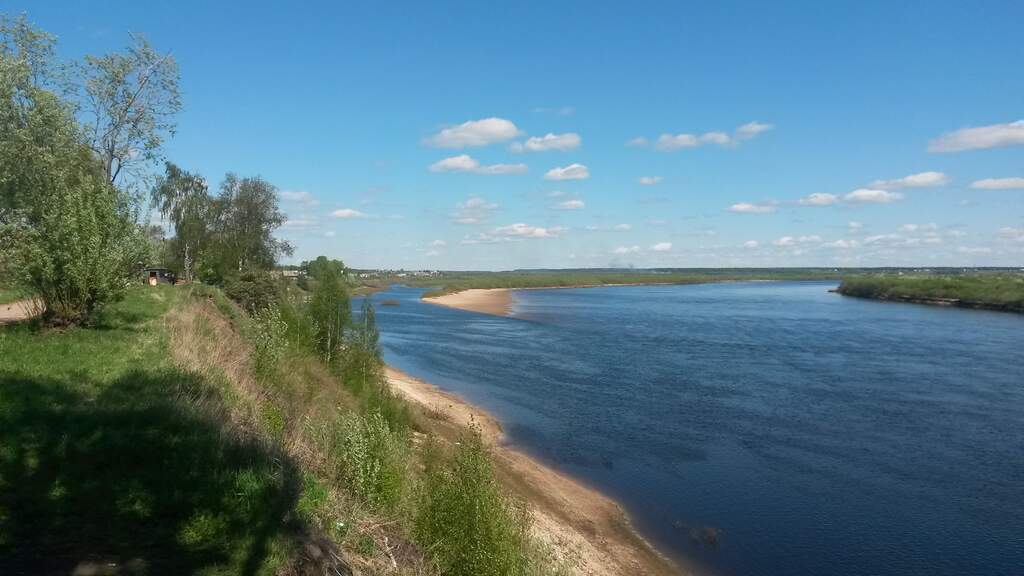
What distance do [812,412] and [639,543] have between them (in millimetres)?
15375

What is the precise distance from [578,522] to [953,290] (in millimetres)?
93065

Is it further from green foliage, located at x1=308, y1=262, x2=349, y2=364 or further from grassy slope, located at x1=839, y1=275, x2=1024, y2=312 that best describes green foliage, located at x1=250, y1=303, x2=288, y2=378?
grassy slope, located at x1=839, y1=275, x2=1024, y2=312

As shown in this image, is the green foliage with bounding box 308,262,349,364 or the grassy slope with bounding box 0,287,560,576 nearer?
the grassy slope with bounding box 0,287,560,576

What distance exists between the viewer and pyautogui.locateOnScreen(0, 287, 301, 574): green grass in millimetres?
5836

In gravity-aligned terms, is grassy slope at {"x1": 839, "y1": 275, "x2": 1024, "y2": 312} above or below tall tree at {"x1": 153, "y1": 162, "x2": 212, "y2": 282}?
below

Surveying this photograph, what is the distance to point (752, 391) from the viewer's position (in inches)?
1261

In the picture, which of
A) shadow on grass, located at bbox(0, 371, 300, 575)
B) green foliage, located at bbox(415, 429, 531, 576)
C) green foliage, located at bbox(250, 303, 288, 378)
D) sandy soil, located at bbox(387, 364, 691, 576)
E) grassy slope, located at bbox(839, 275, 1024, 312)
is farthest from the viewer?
grassy slope, located at bbox(839, 275, 1024, 312)

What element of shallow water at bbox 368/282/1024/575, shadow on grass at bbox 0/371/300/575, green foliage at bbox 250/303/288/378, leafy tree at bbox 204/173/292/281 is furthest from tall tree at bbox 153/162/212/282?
shadow on grass at bbox 0/371/300/575

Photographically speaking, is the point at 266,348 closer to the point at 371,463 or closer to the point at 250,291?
the point at 371,463

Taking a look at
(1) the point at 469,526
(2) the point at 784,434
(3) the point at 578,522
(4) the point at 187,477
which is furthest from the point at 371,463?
(2) the point at 784,434

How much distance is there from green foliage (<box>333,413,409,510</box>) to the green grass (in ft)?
5.97

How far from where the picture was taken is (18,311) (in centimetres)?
1650

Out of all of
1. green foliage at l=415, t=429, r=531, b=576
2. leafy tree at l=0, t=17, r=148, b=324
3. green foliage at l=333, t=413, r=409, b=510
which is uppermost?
leafy tree at l=0, t=17, r=148, b=324

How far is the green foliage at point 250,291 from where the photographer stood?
37.0m
